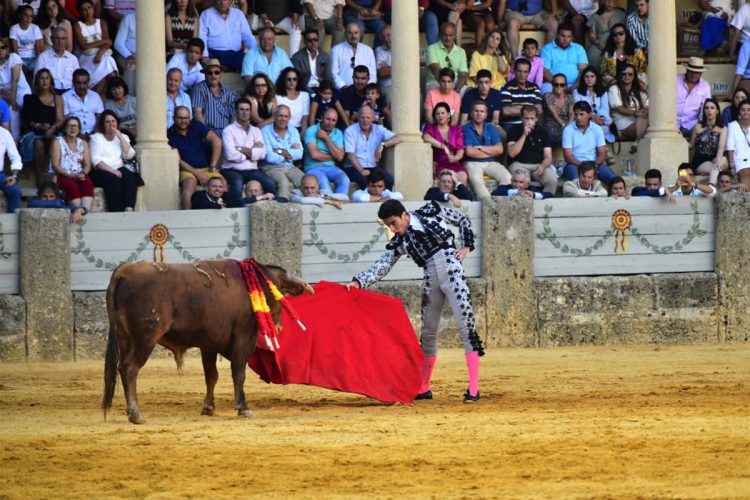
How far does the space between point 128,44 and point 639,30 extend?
6.04 metres

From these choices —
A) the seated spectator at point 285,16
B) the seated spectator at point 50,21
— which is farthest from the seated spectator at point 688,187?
the seated spectator at point 50,21

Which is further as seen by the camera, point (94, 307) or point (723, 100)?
point (723, 100)

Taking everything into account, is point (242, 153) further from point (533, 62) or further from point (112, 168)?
point (533, 62)

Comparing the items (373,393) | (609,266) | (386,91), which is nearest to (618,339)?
(609,266)

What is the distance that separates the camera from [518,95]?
57.7 ft

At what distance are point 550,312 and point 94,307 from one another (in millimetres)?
4493

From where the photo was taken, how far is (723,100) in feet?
62.6

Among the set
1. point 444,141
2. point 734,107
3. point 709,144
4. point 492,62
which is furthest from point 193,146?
point 734,107

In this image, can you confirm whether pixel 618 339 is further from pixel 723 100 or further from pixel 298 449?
pixel 298 449

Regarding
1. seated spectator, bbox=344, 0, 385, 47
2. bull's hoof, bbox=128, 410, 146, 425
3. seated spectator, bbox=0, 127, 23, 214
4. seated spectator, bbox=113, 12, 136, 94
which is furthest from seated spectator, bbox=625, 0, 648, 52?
bull's hoof, bbox=128, 410, 146, 425

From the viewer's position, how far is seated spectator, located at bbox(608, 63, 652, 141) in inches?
716

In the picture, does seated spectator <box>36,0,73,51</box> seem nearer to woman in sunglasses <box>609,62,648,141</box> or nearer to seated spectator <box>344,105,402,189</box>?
seated spectator <box>344,105,402,189</box>

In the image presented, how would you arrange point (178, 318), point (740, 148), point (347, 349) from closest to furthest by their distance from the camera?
point (178, 318) → point (347, 349) → point (740, 148)

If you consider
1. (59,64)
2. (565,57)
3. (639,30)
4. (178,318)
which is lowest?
(178,318)
